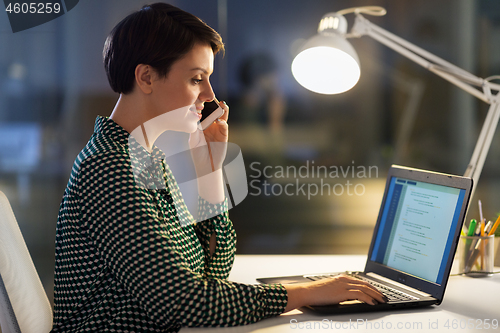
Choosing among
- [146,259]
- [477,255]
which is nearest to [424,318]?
[477,255]

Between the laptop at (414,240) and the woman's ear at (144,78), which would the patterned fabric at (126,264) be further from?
the laptop at (414,240)

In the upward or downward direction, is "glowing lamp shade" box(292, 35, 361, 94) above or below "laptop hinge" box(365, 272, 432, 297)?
above

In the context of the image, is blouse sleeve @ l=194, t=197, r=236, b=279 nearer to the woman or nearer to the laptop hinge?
the woman

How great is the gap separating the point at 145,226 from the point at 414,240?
2.19ft

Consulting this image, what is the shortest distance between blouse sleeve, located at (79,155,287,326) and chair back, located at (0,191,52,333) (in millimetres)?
258

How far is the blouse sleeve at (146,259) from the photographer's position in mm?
717

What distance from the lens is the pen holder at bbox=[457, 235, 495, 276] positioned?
1162mm

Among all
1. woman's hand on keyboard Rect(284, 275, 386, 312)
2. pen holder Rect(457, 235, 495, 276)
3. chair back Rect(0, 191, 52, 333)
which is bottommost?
chair back Rect(0, 191, 52, 333)

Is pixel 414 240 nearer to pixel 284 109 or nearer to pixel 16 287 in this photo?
pixel 284 109

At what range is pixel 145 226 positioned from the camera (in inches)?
28.6

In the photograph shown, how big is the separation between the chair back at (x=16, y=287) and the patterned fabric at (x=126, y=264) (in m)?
0.09

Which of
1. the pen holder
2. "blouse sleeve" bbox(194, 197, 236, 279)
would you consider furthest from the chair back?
the pen holder

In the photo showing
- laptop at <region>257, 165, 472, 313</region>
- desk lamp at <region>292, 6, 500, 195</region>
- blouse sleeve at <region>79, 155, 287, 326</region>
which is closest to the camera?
blouse sleeve at <region>79, 155, 287, 326</region>

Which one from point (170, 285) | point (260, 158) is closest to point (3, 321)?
point (170, 285)
